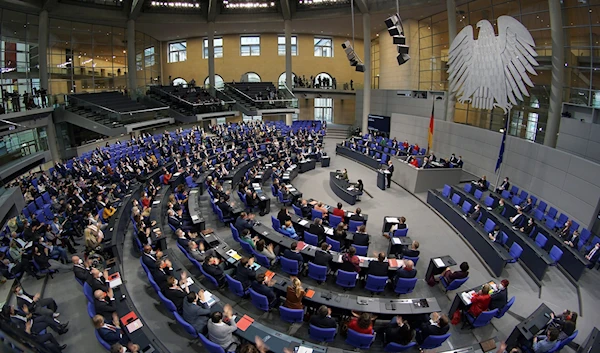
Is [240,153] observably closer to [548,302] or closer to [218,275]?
[218,275]

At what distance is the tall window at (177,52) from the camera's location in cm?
3600

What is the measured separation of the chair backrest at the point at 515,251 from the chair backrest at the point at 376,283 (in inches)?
152

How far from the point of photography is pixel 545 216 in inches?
444

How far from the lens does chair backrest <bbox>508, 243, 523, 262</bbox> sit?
878cm

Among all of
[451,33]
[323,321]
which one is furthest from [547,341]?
[451,33]

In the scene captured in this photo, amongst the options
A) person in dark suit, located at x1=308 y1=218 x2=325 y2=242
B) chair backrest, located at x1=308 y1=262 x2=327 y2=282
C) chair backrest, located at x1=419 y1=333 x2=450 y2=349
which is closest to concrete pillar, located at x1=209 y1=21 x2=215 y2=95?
person in dark suit, located at x1=308 y1=218 x2=325 y2=242

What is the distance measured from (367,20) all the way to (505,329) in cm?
2348

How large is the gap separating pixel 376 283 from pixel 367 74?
22.7m

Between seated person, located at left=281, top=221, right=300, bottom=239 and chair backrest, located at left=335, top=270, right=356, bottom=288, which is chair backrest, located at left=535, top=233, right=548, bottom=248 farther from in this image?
seated person, located at left=281, top=221, right=300, bottom=239

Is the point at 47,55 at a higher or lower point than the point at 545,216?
higher

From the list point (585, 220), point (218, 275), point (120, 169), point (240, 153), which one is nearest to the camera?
point (218, 275)

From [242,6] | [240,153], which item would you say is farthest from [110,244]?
[242,6]

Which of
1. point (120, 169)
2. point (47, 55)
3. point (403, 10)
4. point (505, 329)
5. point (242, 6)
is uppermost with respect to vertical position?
point (242, 6)

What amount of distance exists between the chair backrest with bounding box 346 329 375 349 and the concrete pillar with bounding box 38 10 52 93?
25157 mm
